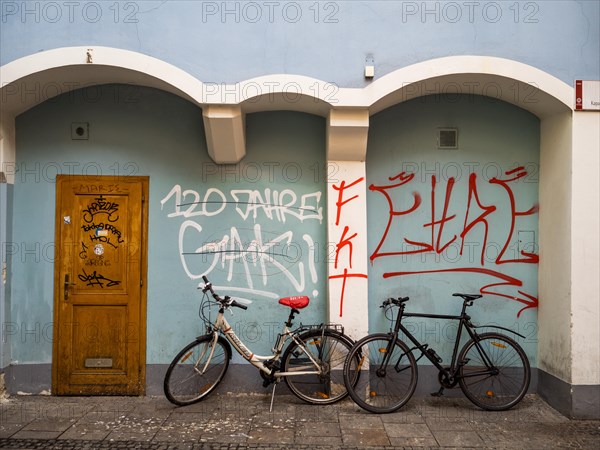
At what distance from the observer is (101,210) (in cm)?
609

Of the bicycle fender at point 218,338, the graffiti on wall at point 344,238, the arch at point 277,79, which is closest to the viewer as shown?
the arch at point 277,79

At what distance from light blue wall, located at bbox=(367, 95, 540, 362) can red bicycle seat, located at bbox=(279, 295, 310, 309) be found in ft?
2.77

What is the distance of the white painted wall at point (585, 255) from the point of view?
5.46m

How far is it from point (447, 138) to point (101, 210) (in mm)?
4020

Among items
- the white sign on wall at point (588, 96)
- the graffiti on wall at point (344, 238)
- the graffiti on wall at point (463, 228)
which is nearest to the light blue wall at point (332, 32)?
the white sign on wall at point (588, 96)

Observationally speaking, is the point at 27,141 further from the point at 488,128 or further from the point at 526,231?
the point at 526,231

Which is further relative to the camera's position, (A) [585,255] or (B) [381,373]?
(B) [381,373]

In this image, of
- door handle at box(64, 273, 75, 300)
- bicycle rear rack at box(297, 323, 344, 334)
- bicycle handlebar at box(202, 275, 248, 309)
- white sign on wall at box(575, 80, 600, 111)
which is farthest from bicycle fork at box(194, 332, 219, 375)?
white sign on wall at box(575, 80, 600, 111)

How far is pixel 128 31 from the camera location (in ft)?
18.1

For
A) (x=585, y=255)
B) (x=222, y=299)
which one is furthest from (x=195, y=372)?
(x=585, y=255)

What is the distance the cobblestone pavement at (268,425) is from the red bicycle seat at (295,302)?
3.49ft

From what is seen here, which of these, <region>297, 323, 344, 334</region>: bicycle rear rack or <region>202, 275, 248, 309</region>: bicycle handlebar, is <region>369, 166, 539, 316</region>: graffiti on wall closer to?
<region>297, 323, 344, 334</region>: bicycle rear rack

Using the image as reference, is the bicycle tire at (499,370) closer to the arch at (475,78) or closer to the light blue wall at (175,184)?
the light blue wall at (175,184)

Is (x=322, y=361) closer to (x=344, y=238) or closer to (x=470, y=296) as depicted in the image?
(x=344, y=238)
